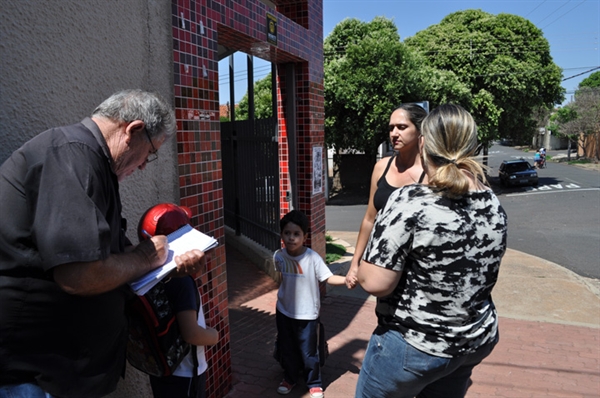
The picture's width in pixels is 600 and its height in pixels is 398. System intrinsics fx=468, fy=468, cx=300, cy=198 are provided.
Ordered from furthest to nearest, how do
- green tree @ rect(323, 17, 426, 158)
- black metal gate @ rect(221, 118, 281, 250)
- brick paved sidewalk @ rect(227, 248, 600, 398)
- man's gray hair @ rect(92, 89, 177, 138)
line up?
green tree @ rect(323, 17, 426, 158)
black metal gate @ rect(221, 118, 281, 250)
brick paved sidewalk @ rect(227, 248, 600, 398)
man's gray hair @ rect(92, 89, 177, 138)

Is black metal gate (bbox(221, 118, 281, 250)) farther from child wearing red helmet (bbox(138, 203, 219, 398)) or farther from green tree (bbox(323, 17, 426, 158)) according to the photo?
green tree (bbox(323, 17, 426, 158))

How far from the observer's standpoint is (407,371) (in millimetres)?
2020

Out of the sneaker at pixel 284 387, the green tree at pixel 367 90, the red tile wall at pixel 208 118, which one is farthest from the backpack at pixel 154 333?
the green tree at pixel 367 90

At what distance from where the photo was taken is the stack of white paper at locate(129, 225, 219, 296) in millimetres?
1764

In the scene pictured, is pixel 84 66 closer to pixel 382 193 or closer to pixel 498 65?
pixel 382 193

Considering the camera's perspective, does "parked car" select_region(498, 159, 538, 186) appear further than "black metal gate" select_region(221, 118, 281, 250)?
Yes

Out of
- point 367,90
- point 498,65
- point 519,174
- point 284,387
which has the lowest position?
point 284,387

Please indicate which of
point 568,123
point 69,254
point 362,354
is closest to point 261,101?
point 362,354

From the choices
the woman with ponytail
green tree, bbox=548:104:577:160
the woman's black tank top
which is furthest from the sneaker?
green tree, bbox=548:104:577:160

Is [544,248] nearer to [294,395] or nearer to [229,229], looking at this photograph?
[229,229]

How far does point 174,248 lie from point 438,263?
42.5 inches

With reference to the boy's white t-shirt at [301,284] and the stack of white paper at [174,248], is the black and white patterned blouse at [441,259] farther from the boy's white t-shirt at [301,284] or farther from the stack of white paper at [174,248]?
the boy's white t-shirt at [301,284]

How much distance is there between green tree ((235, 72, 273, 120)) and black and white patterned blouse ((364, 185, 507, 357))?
17.8 metres

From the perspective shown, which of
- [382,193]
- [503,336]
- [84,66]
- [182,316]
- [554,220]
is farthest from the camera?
[554,220]
